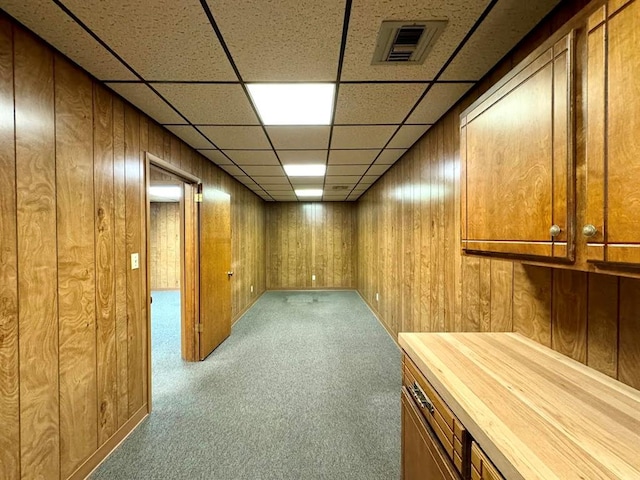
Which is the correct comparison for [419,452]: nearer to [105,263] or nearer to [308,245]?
[105,263]

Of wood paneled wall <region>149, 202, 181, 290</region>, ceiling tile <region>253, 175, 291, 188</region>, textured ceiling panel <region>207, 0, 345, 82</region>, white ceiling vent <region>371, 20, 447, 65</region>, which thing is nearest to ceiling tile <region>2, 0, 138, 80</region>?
textured ceiling panel <region>207, 0, 345, 82</region>

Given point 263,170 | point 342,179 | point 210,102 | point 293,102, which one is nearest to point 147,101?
point 210,102

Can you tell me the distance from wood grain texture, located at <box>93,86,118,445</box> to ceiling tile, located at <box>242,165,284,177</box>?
6.32ft

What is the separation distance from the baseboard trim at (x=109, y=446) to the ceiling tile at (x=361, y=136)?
106 inches

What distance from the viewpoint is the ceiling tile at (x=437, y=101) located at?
1.71 metres

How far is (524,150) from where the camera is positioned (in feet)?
3.22

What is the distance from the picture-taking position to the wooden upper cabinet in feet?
2.72

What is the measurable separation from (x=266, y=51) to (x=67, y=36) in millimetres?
904

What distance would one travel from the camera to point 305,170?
3.78 meters

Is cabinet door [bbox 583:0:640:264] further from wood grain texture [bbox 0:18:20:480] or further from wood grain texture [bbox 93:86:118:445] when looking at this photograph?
wood grain texture [bbox 93:86:118:445]

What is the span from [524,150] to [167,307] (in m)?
5.89

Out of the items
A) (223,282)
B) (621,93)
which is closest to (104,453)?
(223,282)

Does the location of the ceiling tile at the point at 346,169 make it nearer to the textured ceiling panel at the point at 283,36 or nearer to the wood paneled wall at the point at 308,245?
the textured ceiling panel at the point at 283,36

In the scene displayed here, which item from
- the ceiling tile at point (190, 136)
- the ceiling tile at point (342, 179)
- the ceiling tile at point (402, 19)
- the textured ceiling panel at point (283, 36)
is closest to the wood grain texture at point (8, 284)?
the textured ceiling panel at point (283, 36)
